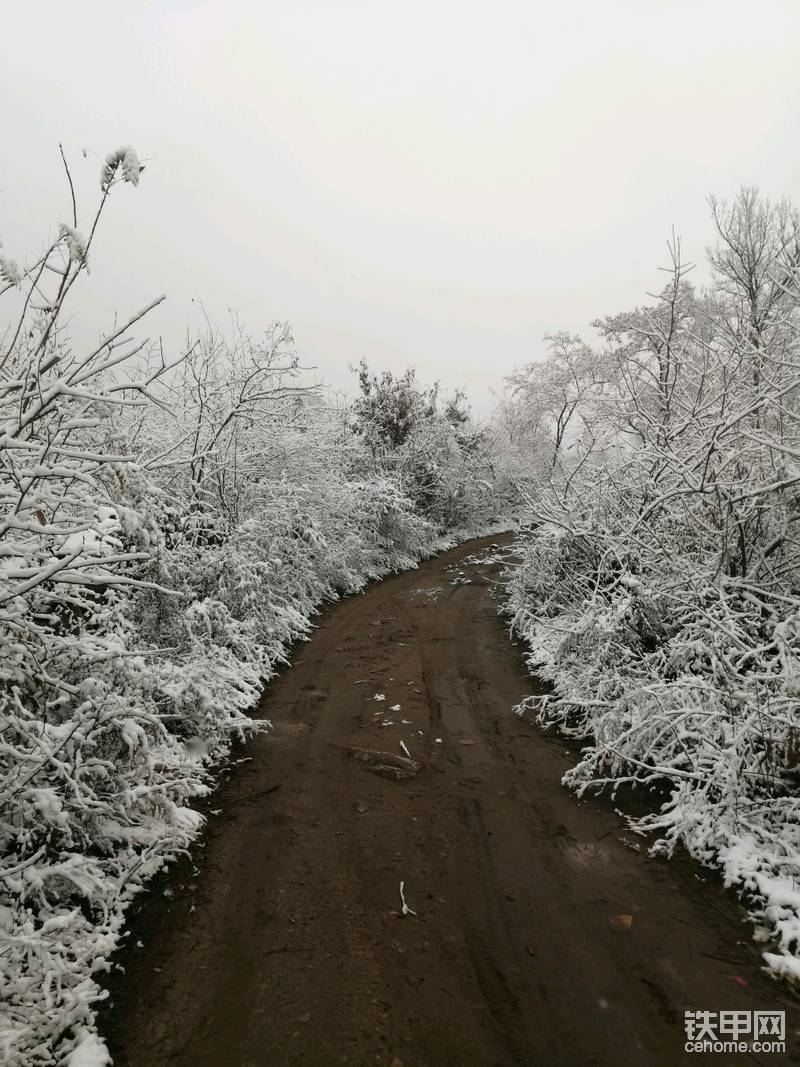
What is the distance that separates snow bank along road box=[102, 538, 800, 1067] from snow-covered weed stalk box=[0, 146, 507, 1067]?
360mm

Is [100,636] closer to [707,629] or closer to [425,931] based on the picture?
[425,931]

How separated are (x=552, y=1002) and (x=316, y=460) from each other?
500 inches

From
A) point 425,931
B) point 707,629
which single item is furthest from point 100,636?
point 707,629

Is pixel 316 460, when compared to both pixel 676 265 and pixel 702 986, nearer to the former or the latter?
pixel 676 265

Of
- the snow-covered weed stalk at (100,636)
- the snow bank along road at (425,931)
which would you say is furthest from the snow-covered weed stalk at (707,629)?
the snow-covered weed stalk at (100,636)

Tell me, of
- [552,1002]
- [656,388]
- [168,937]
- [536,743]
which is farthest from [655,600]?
[168,937]

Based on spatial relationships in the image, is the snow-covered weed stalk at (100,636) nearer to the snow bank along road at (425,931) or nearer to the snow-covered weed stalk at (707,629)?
the snow bank along road at (425,931)

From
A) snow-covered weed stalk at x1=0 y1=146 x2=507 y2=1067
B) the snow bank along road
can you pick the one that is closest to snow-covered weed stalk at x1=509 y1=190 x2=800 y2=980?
the snow bank along road

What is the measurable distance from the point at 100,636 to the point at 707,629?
555cm

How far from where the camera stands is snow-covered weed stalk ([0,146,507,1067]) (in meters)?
2.82

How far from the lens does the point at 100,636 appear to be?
498cm

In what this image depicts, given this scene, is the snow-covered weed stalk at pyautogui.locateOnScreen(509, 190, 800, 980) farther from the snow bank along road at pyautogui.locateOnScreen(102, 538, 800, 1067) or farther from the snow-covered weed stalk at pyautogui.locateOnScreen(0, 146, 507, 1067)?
the snow-covered weed stalk at pyautogui.locateOnScreen(0, 146, 507, 1067)

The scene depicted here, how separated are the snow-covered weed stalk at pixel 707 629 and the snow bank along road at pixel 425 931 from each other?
17.6 inches

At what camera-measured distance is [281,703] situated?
24.4 feet
